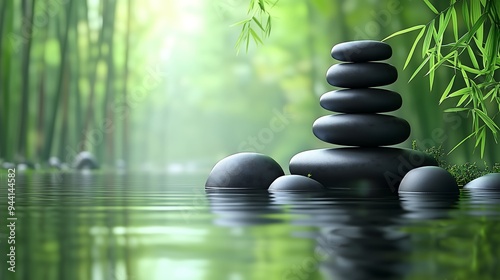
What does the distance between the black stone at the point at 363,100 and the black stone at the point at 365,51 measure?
0.22m

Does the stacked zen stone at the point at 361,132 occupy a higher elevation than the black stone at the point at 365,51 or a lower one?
lower

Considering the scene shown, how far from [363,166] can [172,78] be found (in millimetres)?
13821

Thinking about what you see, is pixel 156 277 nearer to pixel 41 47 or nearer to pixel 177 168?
pixel 41 47

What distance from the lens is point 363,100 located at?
4.97m

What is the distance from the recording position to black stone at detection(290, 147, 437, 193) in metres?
4.81

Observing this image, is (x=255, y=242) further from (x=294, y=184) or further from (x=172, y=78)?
(x=172, y=78)

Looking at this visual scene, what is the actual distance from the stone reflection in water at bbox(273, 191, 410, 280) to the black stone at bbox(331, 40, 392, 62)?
2.13 meters

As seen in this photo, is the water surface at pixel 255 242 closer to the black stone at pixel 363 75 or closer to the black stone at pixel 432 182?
the black stone at pixel 432 182

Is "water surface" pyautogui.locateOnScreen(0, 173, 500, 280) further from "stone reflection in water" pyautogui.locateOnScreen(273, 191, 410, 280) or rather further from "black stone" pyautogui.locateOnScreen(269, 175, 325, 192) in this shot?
"black stone" pyautogui.locateOnScreen(269, 175, 325, 192)

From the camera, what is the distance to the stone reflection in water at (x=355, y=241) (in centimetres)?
126

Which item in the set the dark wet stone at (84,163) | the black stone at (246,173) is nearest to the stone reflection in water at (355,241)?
the black stone at (246,173)

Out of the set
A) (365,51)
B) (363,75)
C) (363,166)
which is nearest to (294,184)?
(363,166)

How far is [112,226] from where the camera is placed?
7.16 feet

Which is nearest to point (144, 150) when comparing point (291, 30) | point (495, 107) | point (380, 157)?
point (291, 30)
